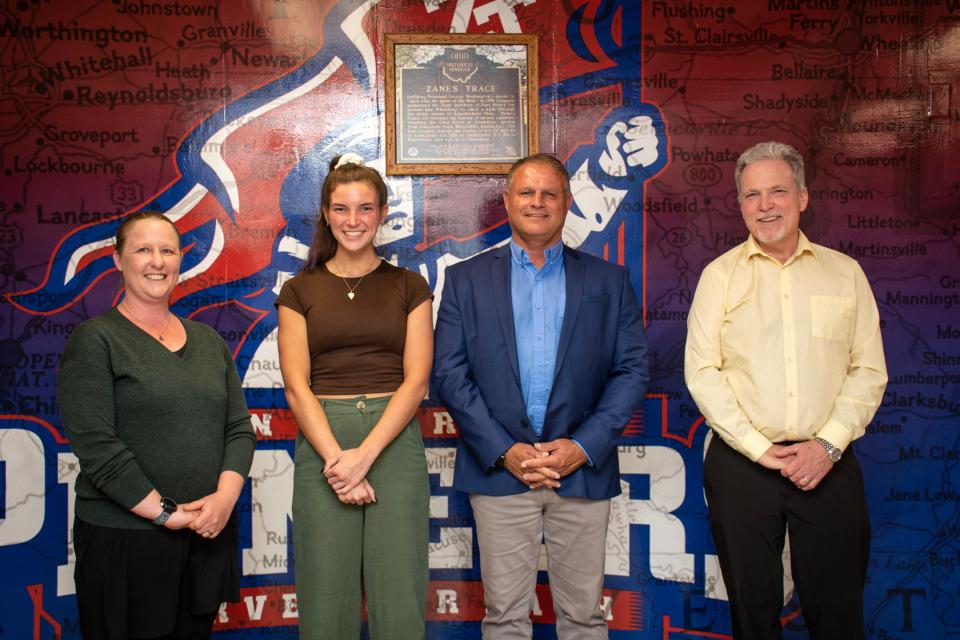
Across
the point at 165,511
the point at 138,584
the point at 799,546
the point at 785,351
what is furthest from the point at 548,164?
the point at 138,584

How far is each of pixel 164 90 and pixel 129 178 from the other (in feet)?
1.39

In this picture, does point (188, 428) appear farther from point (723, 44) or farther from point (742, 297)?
point (723, 44)

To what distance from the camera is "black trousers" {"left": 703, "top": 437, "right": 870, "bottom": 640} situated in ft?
7.46

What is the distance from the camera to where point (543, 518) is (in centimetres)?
250

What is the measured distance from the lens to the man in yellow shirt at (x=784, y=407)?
2.28 m

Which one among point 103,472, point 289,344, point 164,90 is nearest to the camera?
point 103,472

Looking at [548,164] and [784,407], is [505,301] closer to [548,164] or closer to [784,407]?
[548,164]

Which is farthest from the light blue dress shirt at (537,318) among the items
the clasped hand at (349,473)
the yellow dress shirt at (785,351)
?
the clasped hand at (349,473)

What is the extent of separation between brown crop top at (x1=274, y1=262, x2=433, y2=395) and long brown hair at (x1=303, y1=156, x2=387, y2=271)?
11 centimetres

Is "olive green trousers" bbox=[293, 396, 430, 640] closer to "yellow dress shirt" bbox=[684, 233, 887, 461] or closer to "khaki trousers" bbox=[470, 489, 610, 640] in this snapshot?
"khaki trousers" bbox=[470, 489, 610, 640]

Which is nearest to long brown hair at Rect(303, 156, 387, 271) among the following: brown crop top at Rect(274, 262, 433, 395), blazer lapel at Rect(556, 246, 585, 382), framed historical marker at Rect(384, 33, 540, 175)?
brown crop top at Rect(274, 262, 433, 395)

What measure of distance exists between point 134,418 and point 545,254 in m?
1.46

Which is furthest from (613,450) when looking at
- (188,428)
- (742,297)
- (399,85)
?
(399,85)

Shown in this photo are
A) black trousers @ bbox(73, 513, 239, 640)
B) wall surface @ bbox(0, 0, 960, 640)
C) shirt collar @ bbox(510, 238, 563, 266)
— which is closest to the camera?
black trousers @ bbox(73, 513, 239, 640)
